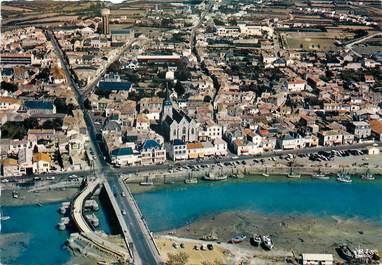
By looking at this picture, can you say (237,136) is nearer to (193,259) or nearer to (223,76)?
(193,259)

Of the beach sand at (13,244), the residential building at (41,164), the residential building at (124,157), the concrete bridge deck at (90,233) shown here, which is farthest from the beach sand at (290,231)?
the residential building at (41,164)

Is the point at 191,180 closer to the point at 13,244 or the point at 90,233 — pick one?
the point at 90,233

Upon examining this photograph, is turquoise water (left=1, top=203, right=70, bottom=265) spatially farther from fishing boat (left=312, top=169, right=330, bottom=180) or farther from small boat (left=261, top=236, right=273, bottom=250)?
fishing boat (left=312, top=169, right=330, bottom=180)

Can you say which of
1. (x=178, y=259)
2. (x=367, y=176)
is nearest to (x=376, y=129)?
(x=367, y=176)

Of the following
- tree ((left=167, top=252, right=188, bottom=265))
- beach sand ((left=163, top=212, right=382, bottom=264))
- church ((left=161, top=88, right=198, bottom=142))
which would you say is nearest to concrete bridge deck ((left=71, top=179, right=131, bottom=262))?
tree ((left=167, top=252, right=188, bottom=265))

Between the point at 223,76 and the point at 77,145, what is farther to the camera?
the point at 223,76

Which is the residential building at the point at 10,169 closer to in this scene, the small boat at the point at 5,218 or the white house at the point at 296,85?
the small boat at the point at 5,218

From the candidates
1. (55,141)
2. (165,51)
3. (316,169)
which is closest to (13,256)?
(55,141)
